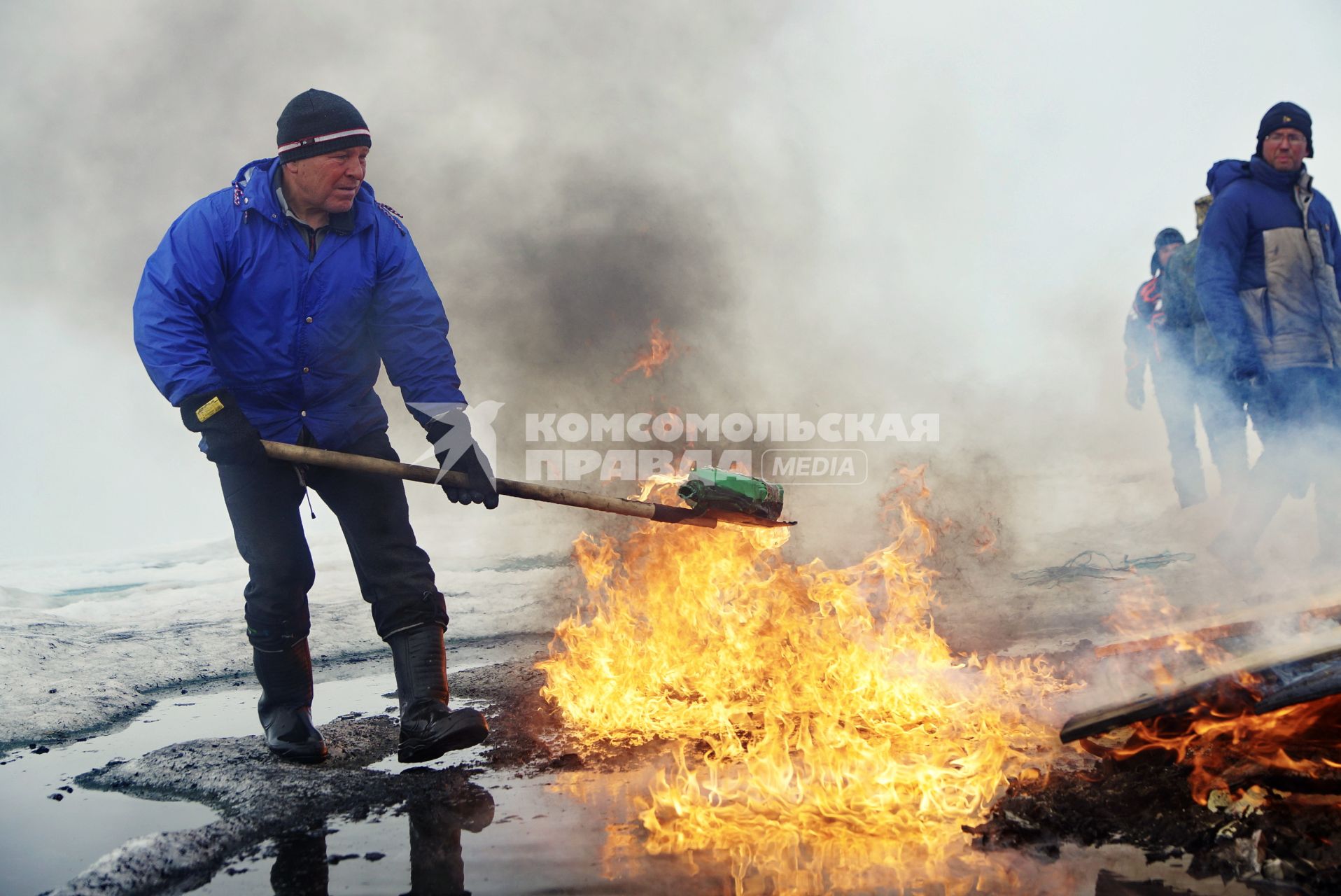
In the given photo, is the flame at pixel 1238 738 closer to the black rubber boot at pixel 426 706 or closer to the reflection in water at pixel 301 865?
the black rubber boot at pixel 426 706

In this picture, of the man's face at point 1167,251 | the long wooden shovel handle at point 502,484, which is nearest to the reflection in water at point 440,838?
the long wooden shovel handle at point 502,484

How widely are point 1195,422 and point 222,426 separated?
658 centimetres

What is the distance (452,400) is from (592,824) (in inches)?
64.7

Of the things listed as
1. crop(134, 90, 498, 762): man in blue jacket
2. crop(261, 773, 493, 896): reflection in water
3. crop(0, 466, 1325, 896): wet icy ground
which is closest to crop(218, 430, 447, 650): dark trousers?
crop(134, 90, 498, 762): man in blue jacket

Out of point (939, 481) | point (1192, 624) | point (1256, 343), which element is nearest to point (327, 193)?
point (1192, 624)

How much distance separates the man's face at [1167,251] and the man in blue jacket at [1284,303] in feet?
6.81

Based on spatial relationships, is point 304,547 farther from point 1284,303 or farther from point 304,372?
point 1284,303

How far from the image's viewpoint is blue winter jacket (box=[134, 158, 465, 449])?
10.3ft

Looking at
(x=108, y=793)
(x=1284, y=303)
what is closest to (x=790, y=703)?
(x=108, y=793)

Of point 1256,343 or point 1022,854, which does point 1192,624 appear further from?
point 1256,343

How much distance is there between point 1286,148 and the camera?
515cm

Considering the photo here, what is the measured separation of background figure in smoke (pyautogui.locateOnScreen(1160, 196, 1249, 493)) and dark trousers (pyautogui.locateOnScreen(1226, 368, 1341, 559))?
10.0 inches

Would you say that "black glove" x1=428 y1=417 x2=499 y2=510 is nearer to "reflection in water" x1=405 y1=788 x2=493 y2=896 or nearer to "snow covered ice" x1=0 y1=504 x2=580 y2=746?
"reflection in water" x1=405 y1=788 x2=493 y2=896

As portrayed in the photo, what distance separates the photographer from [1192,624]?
3.58 meters
